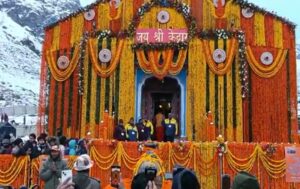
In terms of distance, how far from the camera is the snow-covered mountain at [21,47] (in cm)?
6569

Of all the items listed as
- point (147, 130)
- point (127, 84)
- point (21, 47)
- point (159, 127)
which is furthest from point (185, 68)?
point (21, 47)

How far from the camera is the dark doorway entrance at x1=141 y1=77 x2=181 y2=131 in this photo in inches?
776

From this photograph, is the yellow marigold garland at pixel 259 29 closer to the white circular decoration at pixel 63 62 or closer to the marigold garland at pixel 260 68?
the marigold garland at pixel 260 68

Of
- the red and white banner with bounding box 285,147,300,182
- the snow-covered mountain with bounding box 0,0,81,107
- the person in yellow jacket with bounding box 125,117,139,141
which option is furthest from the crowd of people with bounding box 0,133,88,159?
the snow-covered mountain with bounding box 0,0,81,107

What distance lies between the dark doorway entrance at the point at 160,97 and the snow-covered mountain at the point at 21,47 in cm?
3274

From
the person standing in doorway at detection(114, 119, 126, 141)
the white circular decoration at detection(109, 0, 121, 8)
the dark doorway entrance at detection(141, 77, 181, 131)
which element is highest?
the white circular decoration at detection(109, 0, 121, 8)

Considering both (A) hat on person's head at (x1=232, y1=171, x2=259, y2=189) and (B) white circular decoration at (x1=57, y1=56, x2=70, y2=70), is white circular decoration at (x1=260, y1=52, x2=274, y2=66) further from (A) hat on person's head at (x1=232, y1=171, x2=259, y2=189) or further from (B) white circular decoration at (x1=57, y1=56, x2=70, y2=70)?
(A) hat on person's head at (x1=232, y1=171, x2=259, y2=189)

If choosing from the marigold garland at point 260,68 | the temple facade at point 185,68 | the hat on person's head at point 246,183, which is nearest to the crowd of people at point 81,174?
the hat on person's head at point 246,183

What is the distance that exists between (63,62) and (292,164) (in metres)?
10.8

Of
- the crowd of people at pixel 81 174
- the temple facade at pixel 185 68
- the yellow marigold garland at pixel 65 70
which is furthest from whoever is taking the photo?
the yellow marigold garland at pixel 65 70

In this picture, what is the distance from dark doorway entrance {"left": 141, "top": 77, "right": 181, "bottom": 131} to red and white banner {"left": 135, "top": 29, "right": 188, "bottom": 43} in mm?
1712

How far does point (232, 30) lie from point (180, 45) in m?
2.14

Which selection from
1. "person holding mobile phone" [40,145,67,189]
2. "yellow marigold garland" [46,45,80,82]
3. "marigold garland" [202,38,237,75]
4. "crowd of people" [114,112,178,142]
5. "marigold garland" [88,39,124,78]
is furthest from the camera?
"yellow marigold garland" [46,45,80,82]

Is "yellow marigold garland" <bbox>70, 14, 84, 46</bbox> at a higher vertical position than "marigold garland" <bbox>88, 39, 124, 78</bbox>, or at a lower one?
higher
